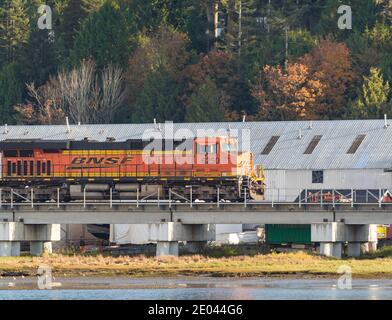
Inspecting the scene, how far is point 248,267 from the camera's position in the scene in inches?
3238

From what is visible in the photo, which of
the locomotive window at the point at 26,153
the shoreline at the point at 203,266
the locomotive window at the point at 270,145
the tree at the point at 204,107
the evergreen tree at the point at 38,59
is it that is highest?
the evergreen tree at the point at 38,59

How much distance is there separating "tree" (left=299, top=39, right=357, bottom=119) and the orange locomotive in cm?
4425

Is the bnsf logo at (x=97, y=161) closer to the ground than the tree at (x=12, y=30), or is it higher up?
closer to the ground

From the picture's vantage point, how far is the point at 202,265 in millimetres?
84062

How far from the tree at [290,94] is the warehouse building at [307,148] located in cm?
2439

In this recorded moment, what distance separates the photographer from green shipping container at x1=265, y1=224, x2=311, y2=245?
312 ft

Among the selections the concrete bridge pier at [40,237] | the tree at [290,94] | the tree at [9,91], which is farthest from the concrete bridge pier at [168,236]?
the tree at [9,91]

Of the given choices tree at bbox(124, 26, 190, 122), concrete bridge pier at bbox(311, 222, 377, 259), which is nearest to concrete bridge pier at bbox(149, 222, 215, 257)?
concrete bridge pier at bbox(311, 222, 377, 259)

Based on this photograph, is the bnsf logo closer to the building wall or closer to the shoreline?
the shoreline

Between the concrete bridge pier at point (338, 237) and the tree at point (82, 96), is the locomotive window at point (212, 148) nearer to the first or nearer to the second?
the concrete bridge pier at point (338, 237)

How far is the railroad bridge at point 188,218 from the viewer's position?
291 feet

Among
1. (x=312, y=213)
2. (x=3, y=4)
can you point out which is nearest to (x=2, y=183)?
(x=312, y=213)

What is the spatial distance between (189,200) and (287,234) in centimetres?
633
